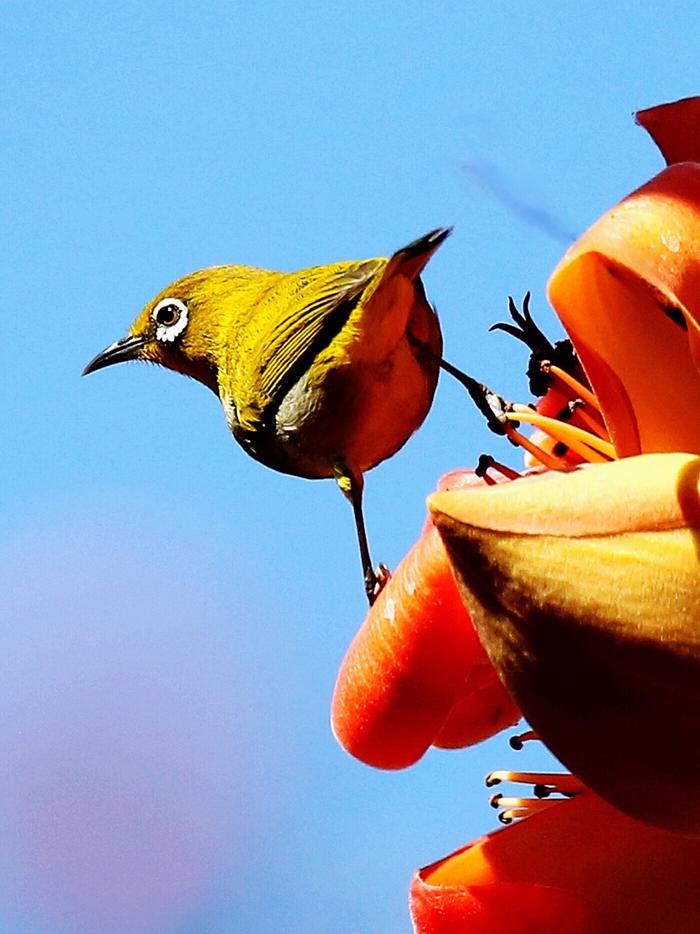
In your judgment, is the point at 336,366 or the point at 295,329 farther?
the point at 295,329

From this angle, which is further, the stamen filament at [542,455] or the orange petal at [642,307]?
the stamen filament at [542,455]

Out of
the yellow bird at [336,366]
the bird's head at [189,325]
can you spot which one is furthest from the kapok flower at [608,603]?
the bird's head at [189,325]

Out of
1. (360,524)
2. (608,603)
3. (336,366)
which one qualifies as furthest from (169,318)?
(608,603)

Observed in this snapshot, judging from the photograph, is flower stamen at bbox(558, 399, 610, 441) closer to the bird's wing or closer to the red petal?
the red petal

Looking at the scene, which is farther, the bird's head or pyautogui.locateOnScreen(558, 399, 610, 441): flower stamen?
the bird's head

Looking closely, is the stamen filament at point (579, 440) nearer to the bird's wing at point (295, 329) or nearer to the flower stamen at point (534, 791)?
the flower stamen at point (534, 791)

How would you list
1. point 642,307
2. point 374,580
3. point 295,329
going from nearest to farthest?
1. point 642,307
2. point 374,580
3. point 295,329

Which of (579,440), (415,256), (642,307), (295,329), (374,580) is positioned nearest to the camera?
(642,307)

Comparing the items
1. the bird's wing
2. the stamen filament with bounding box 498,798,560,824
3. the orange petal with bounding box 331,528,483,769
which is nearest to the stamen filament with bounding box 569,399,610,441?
the orange petal with bounding box 331,528,483,769

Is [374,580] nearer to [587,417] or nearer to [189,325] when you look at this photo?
[587,417]
